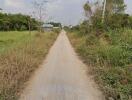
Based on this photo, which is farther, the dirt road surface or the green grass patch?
the green grass patch

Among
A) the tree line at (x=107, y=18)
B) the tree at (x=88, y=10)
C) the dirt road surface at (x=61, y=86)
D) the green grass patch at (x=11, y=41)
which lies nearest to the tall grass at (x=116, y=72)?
the dirt road surface at (x=61, y=86)

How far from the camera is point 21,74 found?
29.4 ft

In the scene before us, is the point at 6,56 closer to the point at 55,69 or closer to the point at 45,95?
the point at 55,69

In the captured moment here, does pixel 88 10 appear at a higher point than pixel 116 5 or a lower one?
lower

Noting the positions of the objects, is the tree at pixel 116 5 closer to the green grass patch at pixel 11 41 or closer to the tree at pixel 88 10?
the tree at pixel 88 10

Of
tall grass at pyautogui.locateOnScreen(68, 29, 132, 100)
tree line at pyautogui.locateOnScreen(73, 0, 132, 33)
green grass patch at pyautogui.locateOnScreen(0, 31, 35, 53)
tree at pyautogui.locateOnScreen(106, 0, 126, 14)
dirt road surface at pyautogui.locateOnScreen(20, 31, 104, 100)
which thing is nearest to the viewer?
dirt road surface at pyautogui.locateOnScreen(20, 31, 104, 100)

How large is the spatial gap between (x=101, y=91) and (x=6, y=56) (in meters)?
5.44

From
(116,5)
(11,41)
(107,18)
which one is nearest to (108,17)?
(107,18)

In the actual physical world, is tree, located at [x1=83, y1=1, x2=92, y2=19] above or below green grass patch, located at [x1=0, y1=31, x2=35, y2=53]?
above

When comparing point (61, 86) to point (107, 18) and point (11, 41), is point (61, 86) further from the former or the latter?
point (11, 41)

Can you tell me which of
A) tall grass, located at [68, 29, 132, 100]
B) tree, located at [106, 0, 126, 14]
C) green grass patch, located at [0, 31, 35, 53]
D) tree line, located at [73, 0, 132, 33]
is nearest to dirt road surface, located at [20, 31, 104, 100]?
tall grass, located at [68, 29, 132, 100]

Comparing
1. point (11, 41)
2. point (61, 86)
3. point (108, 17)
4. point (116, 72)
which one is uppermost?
point (108, 17)

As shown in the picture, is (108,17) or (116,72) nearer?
(116,72)

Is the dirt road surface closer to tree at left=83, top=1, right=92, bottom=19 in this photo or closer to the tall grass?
the tall grass
